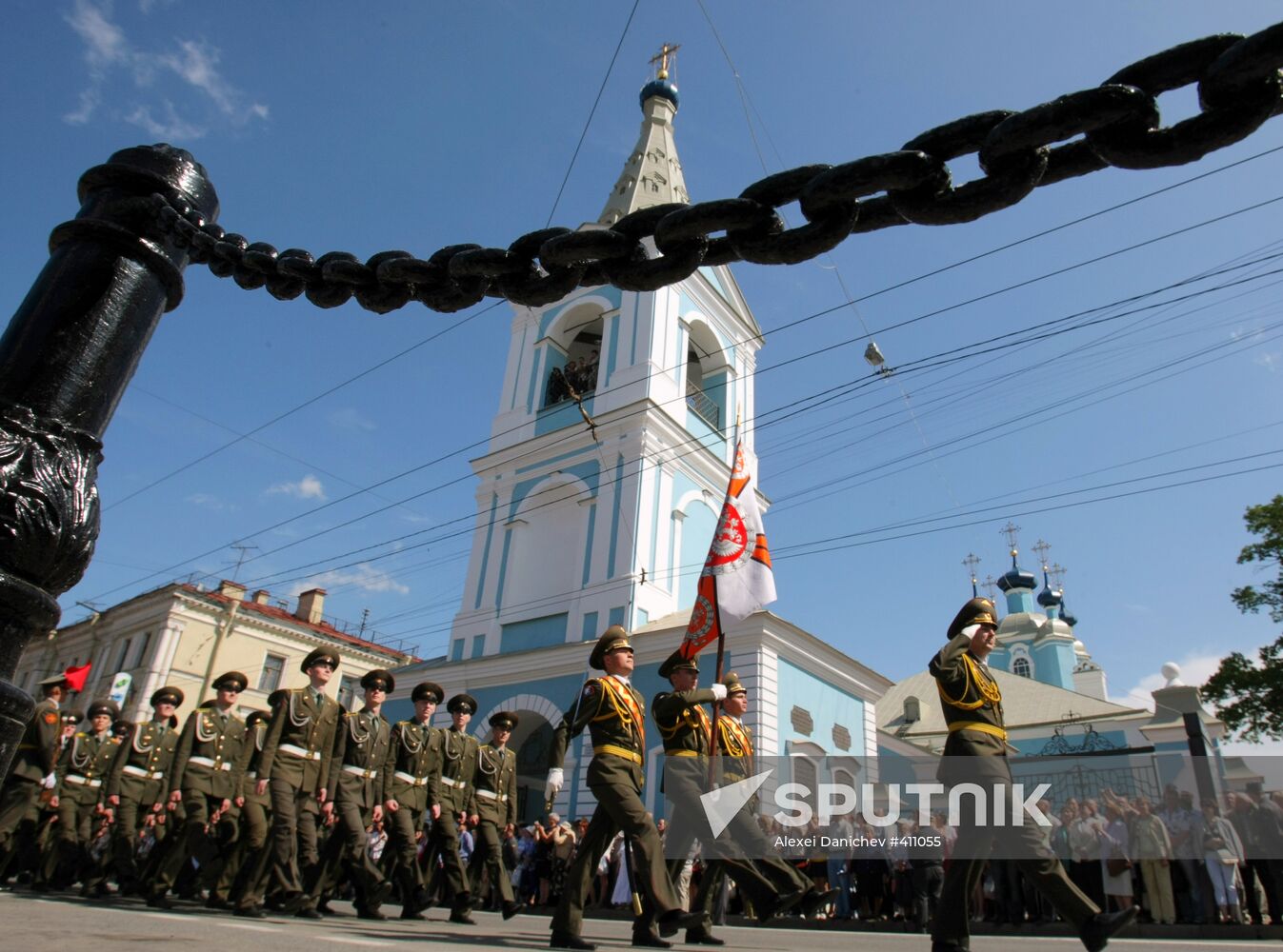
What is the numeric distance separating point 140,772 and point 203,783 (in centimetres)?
134

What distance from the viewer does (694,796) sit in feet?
19.1

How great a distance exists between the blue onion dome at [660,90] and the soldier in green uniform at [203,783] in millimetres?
24824

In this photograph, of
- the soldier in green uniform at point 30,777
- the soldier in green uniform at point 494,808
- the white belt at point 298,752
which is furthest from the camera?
the soldier in green uniform at point 494,808

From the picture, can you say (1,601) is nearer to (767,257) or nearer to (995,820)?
(767,257)

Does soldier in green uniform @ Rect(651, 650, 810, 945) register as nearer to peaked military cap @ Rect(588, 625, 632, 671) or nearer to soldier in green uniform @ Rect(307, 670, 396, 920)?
peaked military cap @ Rect(588, 625, 632, 671)

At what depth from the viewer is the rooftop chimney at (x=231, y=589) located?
118 feet

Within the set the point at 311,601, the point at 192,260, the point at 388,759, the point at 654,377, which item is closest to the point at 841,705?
the point at 654,377

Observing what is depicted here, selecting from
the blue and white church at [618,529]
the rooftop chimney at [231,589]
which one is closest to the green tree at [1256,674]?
the blue and white church at [618,529]

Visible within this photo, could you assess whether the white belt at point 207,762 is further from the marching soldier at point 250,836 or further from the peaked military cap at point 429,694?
the peaked military cap at point 429,694

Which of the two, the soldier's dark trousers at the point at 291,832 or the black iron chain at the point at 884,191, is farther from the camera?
the soldier's dark trousers at the point at 291,832

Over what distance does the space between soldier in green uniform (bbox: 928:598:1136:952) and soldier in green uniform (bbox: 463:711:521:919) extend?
14.0ft

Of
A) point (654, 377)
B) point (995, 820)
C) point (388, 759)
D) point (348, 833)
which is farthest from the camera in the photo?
point (654, 377)

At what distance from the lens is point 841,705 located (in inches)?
748

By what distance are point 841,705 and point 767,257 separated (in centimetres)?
1843
